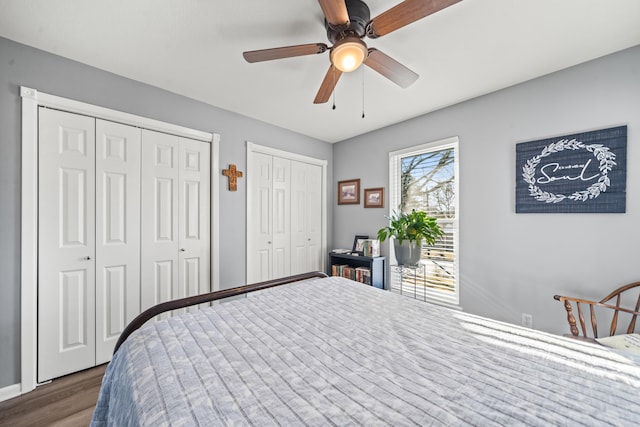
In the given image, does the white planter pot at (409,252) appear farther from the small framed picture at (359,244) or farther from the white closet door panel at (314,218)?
the white closet door panel at (314,218)

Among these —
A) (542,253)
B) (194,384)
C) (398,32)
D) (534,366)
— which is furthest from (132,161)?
(542,253)

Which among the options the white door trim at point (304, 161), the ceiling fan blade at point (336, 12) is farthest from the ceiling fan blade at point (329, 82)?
the white door trim at point (304, 161)

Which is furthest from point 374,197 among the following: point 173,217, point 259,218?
point 173,217

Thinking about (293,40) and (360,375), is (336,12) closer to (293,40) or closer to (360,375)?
(293,40)

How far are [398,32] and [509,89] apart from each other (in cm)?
140

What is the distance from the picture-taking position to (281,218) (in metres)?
3.43

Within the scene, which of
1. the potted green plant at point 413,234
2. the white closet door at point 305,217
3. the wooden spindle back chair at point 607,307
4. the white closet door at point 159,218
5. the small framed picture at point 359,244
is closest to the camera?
the wooden spindle back chair at point 607,307

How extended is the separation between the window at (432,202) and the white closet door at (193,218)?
2145 millimetres

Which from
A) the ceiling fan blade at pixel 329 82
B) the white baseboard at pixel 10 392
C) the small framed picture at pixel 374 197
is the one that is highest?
the ceiling fan blade at pixel 329 82

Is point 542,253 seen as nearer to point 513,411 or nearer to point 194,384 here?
point 513,411

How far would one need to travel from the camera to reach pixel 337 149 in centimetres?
403

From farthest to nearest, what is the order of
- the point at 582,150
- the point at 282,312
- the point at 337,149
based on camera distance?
the point at 337,149 < the point at 582,150 < the point at 282,312

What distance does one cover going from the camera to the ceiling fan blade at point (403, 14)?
1128 mm

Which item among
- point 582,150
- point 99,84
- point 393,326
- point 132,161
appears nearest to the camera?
point 393,326
